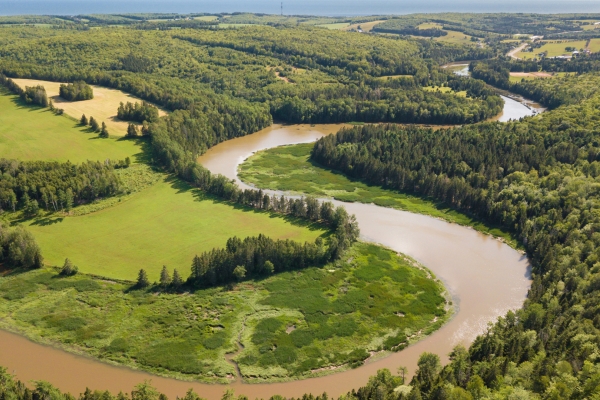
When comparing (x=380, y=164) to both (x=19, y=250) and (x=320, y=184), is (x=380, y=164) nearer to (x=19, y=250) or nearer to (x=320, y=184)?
(x=320, y=184)

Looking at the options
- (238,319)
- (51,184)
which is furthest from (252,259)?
(51,184)

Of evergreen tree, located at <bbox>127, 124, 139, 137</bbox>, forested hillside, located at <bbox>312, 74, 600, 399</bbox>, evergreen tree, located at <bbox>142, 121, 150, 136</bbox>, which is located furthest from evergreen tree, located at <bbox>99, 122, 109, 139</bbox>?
forested hillside, located at <bbox>312, 74, 600, 399</bbox>

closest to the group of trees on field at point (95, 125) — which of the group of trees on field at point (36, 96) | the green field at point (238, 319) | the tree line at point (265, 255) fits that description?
the group of trees on field at point (36, 96)

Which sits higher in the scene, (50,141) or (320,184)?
(50,141)

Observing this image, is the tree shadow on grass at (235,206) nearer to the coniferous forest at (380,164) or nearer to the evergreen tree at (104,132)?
the coniferous forest at (380,164)

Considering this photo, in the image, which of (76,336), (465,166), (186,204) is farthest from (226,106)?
(76,336)

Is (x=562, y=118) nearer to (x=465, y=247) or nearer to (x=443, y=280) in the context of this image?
(x=465, y=247)
